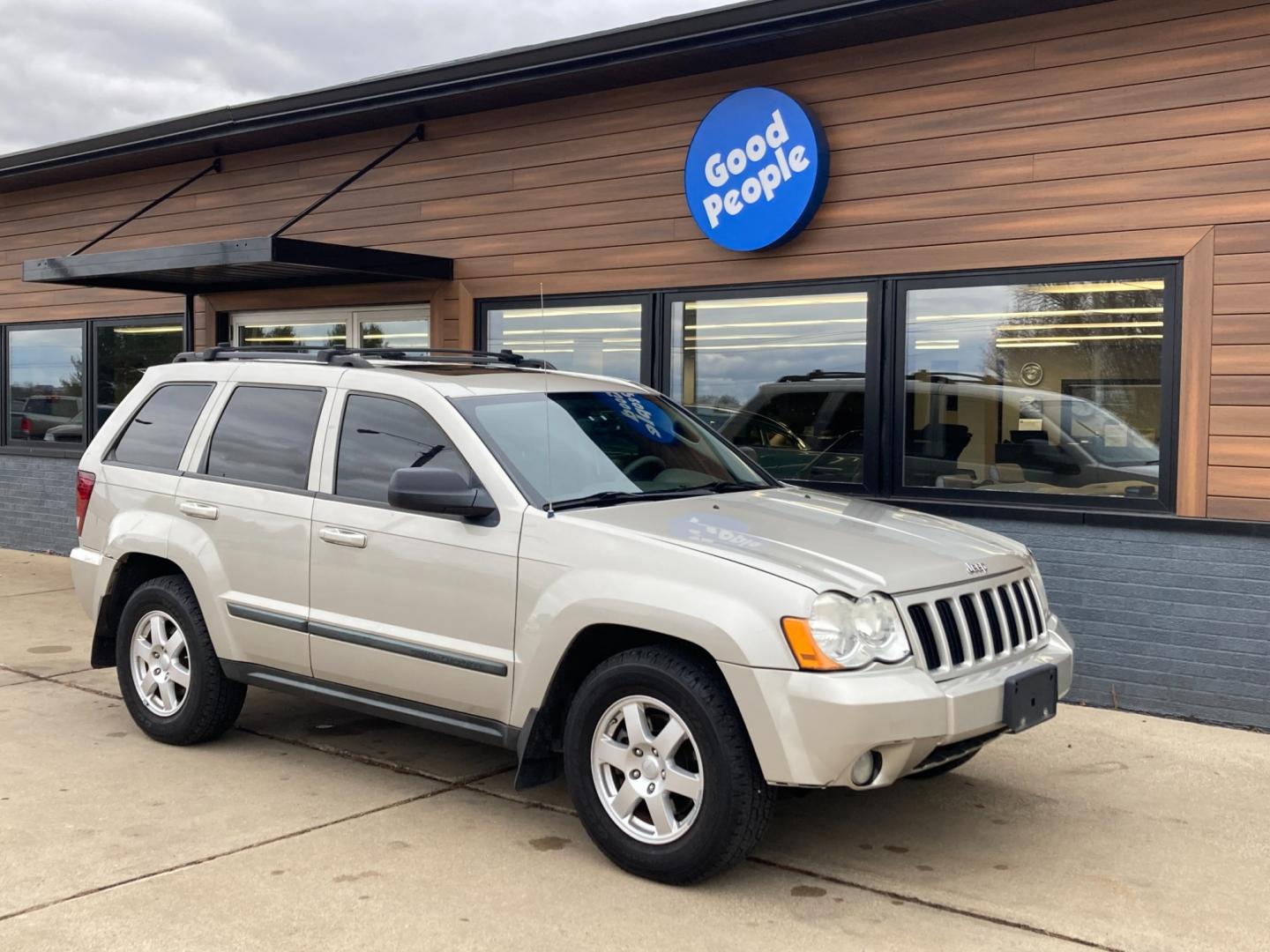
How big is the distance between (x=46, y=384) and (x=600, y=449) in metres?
10.4

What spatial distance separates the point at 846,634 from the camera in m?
4.07

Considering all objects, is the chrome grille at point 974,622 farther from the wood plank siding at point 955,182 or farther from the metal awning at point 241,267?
the metal awning at point 241,267

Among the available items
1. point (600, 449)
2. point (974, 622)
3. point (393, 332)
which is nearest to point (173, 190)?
point (393, 332)

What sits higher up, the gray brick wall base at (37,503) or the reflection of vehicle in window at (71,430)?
the reflection of vehicle in window at (71,430)

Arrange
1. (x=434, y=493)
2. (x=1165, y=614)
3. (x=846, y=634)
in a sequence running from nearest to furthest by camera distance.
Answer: (x=846, y=634) → (x=434, y=493) → (x=1165, y=614)

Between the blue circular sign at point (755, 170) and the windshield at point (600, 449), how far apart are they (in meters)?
2.64

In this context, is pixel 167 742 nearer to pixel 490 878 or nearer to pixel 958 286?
pixel 490 878

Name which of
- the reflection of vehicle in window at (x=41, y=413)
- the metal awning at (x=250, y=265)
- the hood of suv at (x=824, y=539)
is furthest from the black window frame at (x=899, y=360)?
the reflection of vehicle in window at (x=41, y=413)

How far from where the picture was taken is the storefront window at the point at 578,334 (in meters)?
9.13

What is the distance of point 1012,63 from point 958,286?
1331mm

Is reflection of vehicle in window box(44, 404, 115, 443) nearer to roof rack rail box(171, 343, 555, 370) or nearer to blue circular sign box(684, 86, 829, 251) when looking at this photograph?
roof rack rail box(171, 343, 555, 370)

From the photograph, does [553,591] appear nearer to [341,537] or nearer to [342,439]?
[341,537]

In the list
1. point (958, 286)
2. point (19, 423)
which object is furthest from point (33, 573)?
point (958, 286)

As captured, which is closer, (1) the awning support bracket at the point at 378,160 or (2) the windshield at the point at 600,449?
(2) the windshield at the point at 600,449
